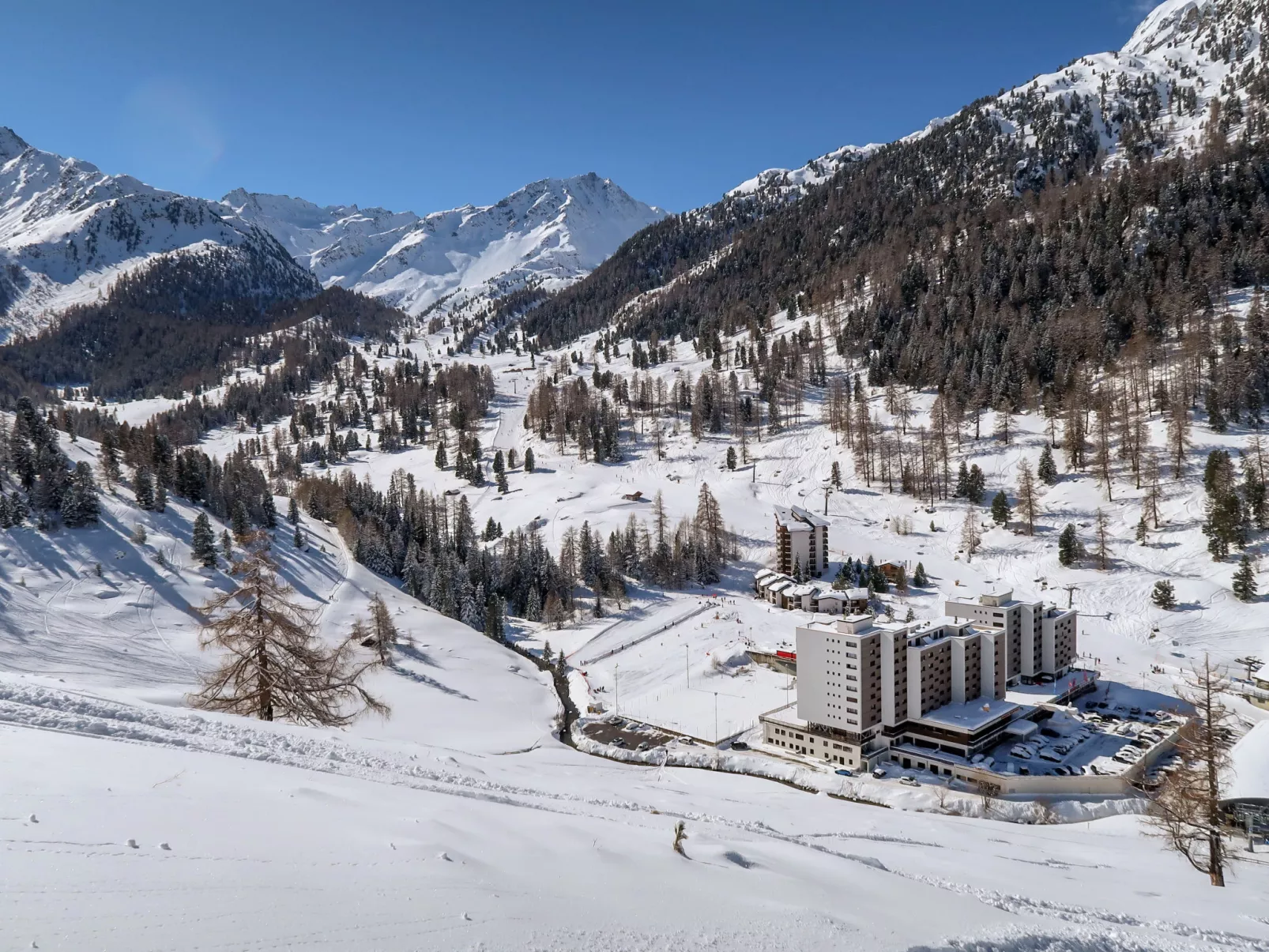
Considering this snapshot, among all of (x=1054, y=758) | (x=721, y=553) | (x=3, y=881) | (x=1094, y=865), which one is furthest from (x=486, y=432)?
(x=3, y=881)

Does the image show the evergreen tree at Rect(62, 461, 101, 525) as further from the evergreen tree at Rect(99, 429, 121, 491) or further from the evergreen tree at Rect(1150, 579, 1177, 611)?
the evergreen tree at Rect(1150, 579, 1177, 611)

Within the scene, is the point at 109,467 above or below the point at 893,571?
above

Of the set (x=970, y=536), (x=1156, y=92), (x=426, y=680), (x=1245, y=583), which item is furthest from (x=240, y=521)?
(x=1156, y=92)

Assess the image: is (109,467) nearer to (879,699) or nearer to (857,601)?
(879,699)

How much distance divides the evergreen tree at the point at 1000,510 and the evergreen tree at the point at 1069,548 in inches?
232

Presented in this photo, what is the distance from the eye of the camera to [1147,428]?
5928cm

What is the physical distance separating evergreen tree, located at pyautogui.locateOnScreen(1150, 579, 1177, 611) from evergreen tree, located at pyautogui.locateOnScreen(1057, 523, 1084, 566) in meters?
6.24

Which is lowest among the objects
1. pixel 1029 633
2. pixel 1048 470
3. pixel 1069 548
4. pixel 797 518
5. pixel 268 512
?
pixel 1029 633

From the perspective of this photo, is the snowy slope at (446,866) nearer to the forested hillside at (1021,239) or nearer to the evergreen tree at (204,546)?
the evergreen tree at (204,546)

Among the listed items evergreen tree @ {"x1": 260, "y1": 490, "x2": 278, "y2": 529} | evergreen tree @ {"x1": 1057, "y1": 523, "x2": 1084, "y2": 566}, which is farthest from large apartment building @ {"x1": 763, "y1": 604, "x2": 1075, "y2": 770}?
evergreen tree @ {"x1": 260, "y1": 490, "x2": 278, "y2": 529}

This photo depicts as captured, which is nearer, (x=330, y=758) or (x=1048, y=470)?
(x=330, y=758)

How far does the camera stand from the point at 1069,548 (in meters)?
49.2

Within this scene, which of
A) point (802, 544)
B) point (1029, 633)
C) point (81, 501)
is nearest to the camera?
point (81, 501)

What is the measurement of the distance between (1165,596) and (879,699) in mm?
22230
